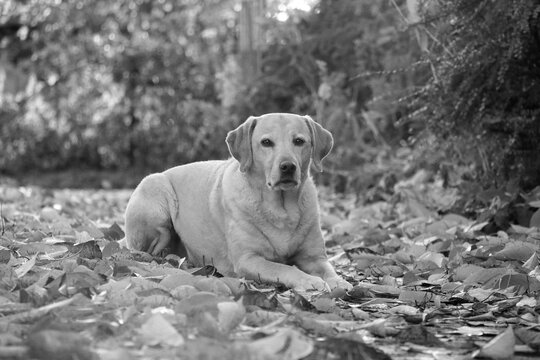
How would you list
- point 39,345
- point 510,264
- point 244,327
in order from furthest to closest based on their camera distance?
point 510,264 → point 244,327 → point 39,345

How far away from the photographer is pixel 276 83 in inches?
446

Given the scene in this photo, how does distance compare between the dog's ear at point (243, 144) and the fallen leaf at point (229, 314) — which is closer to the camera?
the fallen leaf at point (229, 314)

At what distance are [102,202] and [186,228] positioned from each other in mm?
5315

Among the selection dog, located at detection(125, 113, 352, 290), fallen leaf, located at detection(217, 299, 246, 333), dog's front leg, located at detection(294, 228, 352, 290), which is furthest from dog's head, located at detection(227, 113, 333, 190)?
fallen leaf, located at detection(217, 299, 246, 333)

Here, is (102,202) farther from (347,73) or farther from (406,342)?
(406,342)

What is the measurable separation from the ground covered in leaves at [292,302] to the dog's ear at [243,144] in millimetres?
722

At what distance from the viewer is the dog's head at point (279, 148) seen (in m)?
4.55

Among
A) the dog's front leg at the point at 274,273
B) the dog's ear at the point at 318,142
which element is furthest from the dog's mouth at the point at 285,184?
the dog's front leg at the point at 274,273

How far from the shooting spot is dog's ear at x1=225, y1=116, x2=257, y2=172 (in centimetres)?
474

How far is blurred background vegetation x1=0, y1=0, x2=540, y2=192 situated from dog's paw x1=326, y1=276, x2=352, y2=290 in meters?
2.12

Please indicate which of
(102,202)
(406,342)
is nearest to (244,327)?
(406,342)

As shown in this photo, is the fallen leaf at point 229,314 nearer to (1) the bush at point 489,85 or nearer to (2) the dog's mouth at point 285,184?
(2) the dog's mouth at point 285,184

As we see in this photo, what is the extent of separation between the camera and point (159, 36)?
16844 mm

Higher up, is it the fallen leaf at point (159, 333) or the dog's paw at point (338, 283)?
the fallen leaf at point (159, 333)
